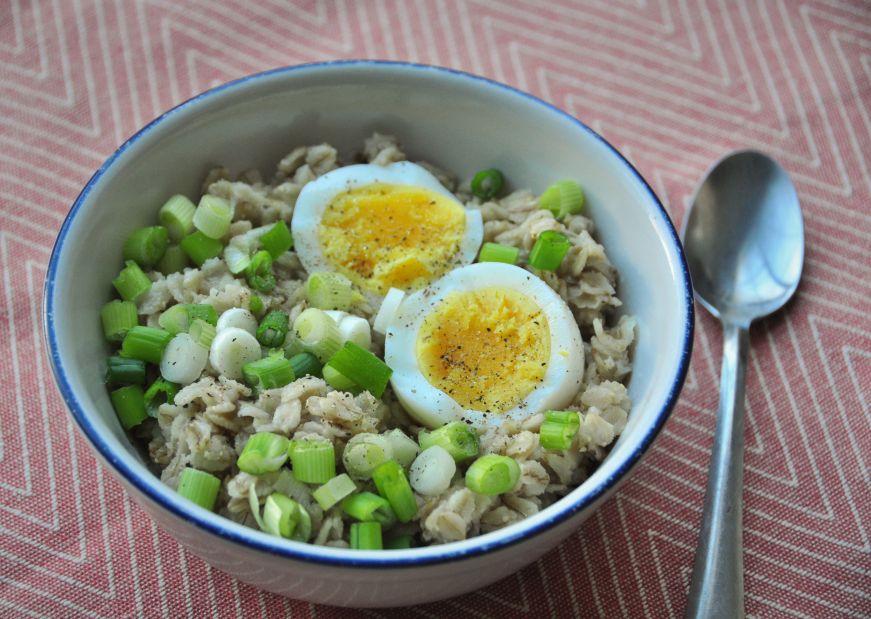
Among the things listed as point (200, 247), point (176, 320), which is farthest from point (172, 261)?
point (176, 320)

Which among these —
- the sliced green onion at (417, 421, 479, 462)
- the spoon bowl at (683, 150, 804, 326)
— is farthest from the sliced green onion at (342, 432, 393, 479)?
the spoon bowl at (683, 150, 804, 326)

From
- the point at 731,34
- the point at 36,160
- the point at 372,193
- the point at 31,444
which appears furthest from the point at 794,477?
the point at 36,160

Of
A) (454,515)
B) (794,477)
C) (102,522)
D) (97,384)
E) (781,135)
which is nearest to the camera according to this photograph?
(454,515)

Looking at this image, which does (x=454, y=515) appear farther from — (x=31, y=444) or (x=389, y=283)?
(x=31, y=444)

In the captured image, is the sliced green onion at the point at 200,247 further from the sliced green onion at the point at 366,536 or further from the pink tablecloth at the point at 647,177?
the sliced green onion at the point at 366,536

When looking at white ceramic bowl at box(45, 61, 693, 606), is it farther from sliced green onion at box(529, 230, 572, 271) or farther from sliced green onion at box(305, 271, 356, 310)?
sliced green onion at box(305, 271, 356, 310)
